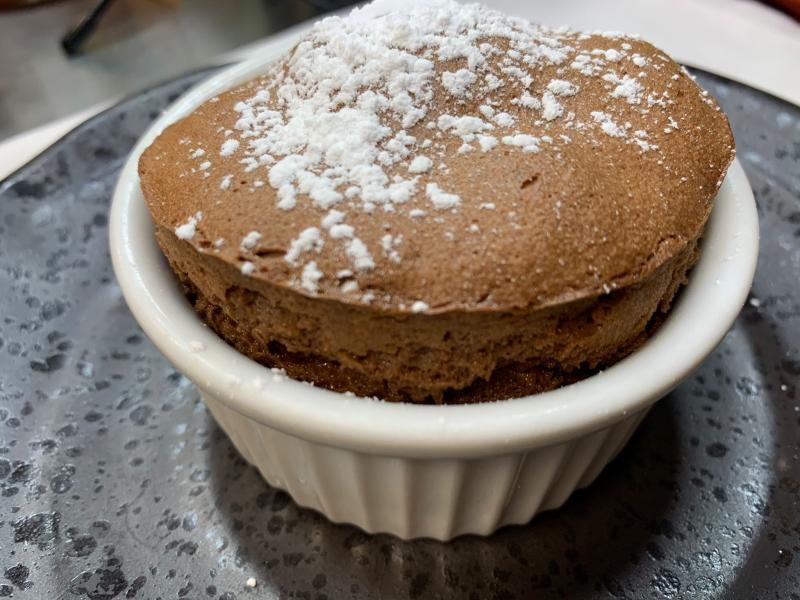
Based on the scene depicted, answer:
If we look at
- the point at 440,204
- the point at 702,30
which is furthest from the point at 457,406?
the point at 702,30

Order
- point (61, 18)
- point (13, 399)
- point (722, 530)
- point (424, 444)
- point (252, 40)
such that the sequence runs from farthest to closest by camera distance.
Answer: point (61, 18) < point (252, 40) < point (13, 399) < point (722, 530) < point (424, 444)

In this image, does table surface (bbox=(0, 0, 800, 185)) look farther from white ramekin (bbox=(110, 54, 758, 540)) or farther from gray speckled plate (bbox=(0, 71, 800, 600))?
white ramekin (bbox=(110, 54, 758, 540))

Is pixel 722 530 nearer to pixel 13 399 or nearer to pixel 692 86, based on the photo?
pixel 692 86

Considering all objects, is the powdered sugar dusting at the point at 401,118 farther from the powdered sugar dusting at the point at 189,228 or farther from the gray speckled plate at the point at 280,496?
the gray speckled plate at the point at 280,496

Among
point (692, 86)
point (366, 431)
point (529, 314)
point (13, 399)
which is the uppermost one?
point (692, 86)

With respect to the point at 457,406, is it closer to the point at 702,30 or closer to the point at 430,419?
the point at 430,419

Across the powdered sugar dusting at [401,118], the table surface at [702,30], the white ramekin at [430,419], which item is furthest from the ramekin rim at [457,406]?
the table surface at [702,30]

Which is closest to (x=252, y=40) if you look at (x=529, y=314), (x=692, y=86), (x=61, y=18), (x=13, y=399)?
(x=61, y=18)

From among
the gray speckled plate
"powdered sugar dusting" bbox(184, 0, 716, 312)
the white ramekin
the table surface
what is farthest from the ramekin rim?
the table surface
